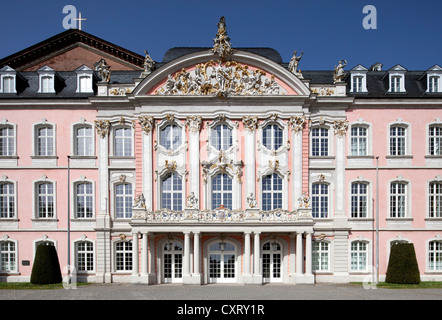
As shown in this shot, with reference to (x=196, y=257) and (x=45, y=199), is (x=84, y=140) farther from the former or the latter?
(x=196, y=257)

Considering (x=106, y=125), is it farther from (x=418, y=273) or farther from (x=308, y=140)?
(x=418, y=273)

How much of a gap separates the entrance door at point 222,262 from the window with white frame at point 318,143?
8.06 metres

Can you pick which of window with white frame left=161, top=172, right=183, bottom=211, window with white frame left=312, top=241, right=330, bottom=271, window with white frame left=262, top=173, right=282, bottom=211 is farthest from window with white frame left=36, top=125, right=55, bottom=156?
window with white frame left=312, top=241, right=330, bottom=271

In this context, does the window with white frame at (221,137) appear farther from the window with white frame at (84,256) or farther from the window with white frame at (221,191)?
the window with white frame at (84,256)

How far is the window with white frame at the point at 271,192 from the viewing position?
28.9 meters

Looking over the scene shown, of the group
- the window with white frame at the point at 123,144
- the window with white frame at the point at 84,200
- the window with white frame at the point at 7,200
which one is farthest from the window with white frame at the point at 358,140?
the window with white frame at the point at 7,200

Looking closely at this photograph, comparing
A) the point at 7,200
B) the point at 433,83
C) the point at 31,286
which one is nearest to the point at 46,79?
the point at 7,200

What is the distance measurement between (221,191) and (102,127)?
8.62 m

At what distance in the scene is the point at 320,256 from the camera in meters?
29.1

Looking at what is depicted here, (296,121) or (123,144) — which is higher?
(296,121)

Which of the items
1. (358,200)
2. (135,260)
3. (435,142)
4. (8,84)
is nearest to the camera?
(135,260)

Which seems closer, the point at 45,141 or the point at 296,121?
the point at 296,121

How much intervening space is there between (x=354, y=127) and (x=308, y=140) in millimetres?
3208

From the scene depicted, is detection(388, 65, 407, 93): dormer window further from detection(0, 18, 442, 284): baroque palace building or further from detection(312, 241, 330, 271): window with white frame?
detection(312, 241, 330, 271): window with white frame
